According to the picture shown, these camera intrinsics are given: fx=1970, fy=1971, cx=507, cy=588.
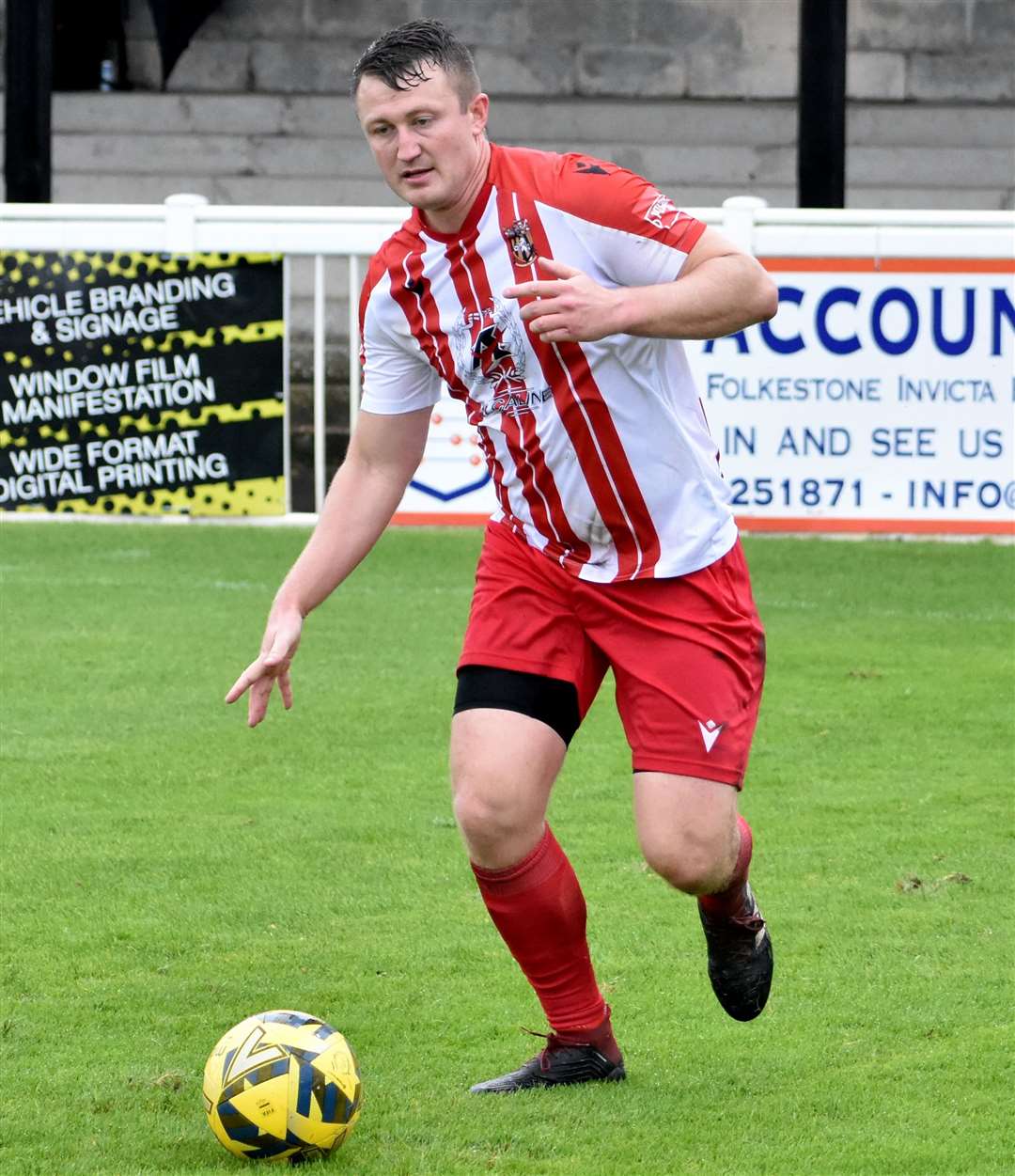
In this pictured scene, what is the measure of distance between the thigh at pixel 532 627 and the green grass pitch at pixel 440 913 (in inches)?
33.0

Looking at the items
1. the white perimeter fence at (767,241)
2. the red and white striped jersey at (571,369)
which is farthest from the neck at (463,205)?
the white perimeter fence at (767,241)

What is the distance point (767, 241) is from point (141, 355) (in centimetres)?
386

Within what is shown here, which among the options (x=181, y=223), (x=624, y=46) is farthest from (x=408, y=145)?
(x=624, y=46)

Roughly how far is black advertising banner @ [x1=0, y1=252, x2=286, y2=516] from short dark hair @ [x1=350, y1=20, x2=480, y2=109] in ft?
27.7

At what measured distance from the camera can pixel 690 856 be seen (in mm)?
3834

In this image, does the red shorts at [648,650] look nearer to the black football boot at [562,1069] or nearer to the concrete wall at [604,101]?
the black football boot at [562,1069]

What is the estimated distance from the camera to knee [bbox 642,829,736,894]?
3.82 m

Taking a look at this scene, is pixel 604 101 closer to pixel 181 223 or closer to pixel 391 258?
pixel 181 223

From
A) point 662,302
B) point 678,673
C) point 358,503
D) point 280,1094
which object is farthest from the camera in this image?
point 358,503

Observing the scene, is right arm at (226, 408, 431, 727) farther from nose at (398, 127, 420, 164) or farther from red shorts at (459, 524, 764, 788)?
nose at (398, 127, 420, 164)

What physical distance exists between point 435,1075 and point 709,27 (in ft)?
52.1

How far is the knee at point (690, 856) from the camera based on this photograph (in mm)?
3822

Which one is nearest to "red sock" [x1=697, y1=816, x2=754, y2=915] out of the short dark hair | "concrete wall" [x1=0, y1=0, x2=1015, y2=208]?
the short dark hair

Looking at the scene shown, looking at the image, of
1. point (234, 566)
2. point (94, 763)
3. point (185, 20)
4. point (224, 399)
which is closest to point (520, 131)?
point (185, 20)
